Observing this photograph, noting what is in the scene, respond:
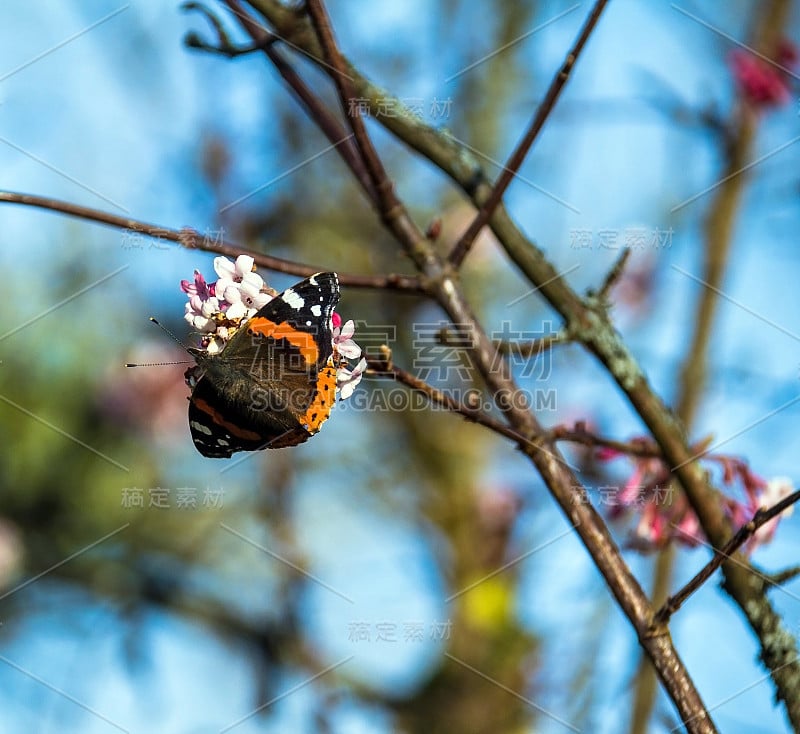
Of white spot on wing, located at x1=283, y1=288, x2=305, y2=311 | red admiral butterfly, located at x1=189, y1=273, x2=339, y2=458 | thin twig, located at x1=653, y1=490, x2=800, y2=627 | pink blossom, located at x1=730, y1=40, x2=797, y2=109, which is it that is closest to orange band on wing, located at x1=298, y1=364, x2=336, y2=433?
red admiral butterfly, located at x1=189, y1=273, x2=339, y2=458

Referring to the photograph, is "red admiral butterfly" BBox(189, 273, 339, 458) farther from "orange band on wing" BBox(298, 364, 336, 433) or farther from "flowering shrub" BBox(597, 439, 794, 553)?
"flowering shrub" BBox(597, 439, 794, 553)

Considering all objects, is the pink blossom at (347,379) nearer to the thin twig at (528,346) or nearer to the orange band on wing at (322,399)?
the orange band on wing at (322,399)

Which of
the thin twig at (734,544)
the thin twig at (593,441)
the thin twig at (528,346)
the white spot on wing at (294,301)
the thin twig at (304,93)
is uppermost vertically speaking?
the thin twig at (304,93)

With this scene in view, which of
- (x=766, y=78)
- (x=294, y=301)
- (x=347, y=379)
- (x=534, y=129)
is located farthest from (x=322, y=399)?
(x=766, y=78)

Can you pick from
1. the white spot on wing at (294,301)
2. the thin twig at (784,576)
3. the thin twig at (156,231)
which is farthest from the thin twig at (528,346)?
the thin twig at (784,576)

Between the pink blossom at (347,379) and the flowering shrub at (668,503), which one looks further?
the flowering shrub at (668,503)

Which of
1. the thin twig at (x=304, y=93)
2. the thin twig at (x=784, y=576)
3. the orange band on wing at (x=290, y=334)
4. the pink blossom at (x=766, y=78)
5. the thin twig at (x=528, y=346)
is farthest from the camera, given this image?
the pink blossom at (x=766, y=78)

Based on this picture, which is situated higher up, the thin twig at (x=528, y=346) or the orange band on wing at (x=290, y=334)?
the thin twig at (x=528, y=346)
